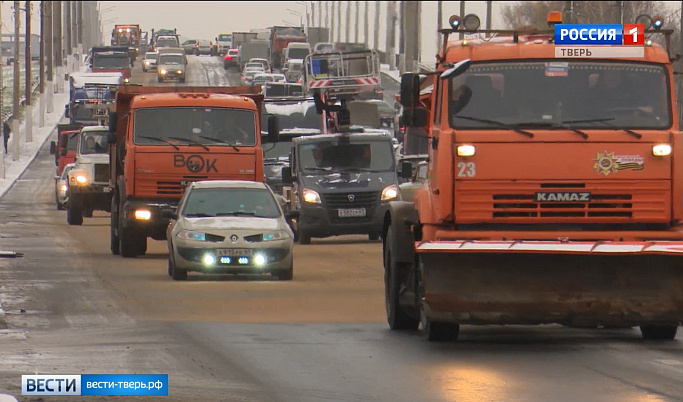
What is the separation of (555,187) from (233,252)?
991 centimetres

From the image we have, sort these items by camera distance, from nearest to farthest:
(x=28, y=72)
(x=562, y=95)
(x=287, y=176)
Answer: (x=562, y=95)
(x=287, y=176)
(x=28, y=72)

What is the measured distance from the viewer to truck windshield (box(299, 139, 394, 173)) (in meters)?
34.4

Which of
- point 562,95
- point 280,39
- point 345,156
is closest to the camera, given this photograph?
point 562,95

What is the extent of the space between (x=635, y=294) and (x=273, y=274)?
10.6 metres

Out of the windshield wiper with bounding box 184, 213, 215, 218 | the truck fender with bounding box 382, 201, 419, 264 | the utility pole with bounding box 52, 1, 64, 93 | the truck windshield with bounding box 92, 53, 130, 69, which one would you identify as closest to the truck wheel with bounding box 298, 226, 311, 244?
the windshield wiper with bounding box 184, 213, 215, 218

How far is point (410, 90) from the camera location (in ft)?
51.6

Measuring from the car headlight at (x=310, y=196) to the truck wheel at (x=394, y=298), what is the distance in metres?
16.8

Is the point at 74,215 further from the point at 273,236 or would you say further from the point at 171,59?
→ the point at 171,59

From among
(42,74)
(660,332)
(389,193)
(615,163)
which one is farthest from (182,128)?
(42,74)

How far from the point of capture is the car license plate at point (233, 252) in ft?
79.6

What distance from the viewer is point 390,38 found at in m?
147

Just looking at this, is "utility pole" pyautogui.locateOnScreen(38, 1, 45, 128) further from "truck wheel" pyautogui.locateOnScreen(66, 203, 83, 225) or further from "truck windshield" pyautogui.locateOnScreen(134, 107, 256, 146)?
"truck windshield" pyautogui.locateOnScreen(134, 107, 256, 146)

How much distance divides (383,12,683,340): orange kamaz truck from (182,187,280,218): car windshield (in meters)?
10.4

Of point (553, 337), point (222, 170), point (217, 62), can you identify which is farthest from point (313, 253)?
point (217, 62)
